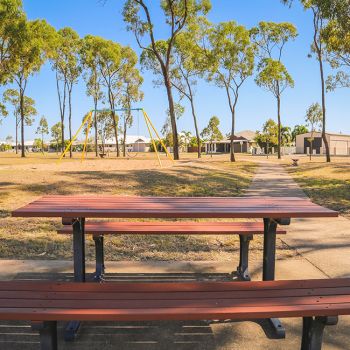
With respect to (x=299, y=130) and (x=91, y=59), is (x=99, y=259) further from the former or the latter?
(x=299, y=130)

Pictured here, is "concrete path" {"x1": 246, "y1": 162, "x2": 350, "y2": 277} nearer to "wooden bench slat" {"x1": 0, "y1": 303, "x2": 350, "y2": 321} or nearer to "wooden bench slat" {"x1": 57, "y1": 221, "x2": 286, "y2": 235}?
"wooden bench slat" {"x1": 57, "y1": 221, "x2": 286, "y2": 235}

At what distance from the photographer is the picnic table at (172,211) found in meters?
3.36

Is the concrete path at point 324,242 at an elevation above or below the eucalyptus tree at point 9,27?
below

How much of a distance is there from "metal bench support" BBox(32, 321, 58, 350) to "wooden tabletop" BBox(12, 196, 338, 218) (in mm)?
987

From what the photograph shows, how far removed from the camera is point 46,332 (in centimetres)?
243

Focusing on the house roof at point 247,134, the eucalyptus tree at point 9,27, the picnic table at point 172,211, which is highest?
the eucalyptus tree at point 9,27

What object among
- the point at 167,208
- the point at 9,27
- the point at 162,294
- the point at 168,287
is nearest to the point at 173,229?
the point at 167,208

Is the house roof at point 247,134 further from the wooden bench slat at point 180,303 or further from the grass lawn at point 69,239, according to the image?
the wooden bench slat at point 180,303

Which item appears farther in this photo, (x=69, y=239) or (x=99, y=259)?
(x=69, y=239)

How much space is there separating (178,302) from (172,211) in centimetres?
105

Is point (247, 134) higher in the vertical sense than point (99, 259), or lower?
higher

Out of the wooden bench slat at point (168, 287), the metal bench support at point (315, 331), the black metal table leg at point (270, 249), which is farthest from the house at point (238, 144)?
the metal bench support at point (315, 331)

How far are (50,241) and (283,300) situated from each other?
14.2ft

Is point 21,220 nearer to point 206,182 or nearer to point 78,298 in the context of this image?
point 78,298
